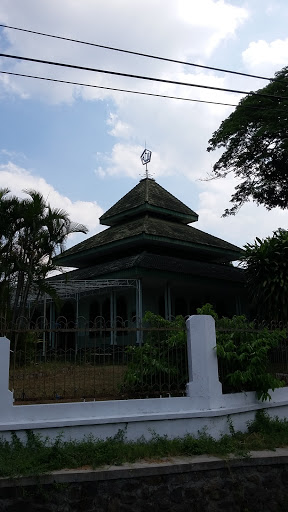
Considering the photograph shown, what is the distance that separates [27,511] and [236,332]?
3.89 m

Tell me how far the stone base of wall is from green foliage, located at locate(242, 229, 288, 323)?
275 inches

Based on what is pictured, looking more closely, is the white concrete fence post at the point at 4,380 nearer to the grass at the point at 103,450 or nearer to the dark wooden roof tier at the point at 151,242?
the grass at the point at 103,450

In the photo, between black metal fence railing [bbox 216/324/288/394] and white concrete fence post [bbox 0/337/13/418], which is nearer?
white concrete fence post [bbox 0/337/13/418]

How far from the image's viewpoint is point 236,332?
7.11 meters

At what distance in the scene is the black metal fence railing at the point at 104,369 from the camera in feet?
20.0

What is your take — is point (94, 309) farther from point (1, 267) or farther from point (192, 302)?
point (1, 267)

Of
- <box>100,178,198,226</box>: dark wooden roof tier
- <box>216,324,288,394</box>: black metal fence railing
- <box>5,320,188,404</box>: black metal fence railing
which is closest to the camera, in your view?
<box>5,320,188,404</box>: black metal fence railing

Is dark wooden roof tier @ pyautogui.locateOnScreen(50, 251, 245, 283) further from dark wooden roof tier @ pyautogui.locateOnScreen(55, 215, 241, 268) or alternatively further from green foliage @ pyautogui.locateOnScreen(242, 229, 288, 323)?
green foliage @ pyautogui.locateOnScreen(242, 229, 288, 323)

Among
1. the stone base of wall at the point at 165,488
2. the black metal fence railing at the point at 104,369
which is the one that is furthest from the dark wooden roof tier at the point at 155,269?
the stone base of wall at the point at 165,488

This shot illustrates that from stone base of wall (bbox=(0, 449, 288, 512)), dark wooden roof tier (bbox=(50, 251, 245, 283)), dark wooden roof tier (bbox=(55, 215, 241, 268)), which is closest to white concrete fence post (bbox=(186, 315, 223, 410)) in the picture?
stone base of wall (bbox=(0, 449, 288, 512))

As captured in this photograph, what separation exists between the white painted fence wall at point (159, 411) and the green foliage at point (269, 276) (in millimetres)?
5951

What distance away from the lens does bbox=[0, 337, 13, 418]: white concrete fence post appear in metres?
5.49

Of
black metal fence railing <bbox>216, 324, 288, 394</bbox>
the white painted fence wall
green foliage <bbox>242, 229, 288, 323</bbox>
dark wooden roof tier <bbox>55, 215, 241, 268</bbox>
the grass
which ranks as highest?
dark wooden roof tier <bbox>55, 215, 241, 268</bbox>

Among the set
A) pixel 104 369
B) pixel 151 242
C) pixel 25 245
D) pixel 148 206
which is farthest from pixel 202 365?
pixel 148 206
